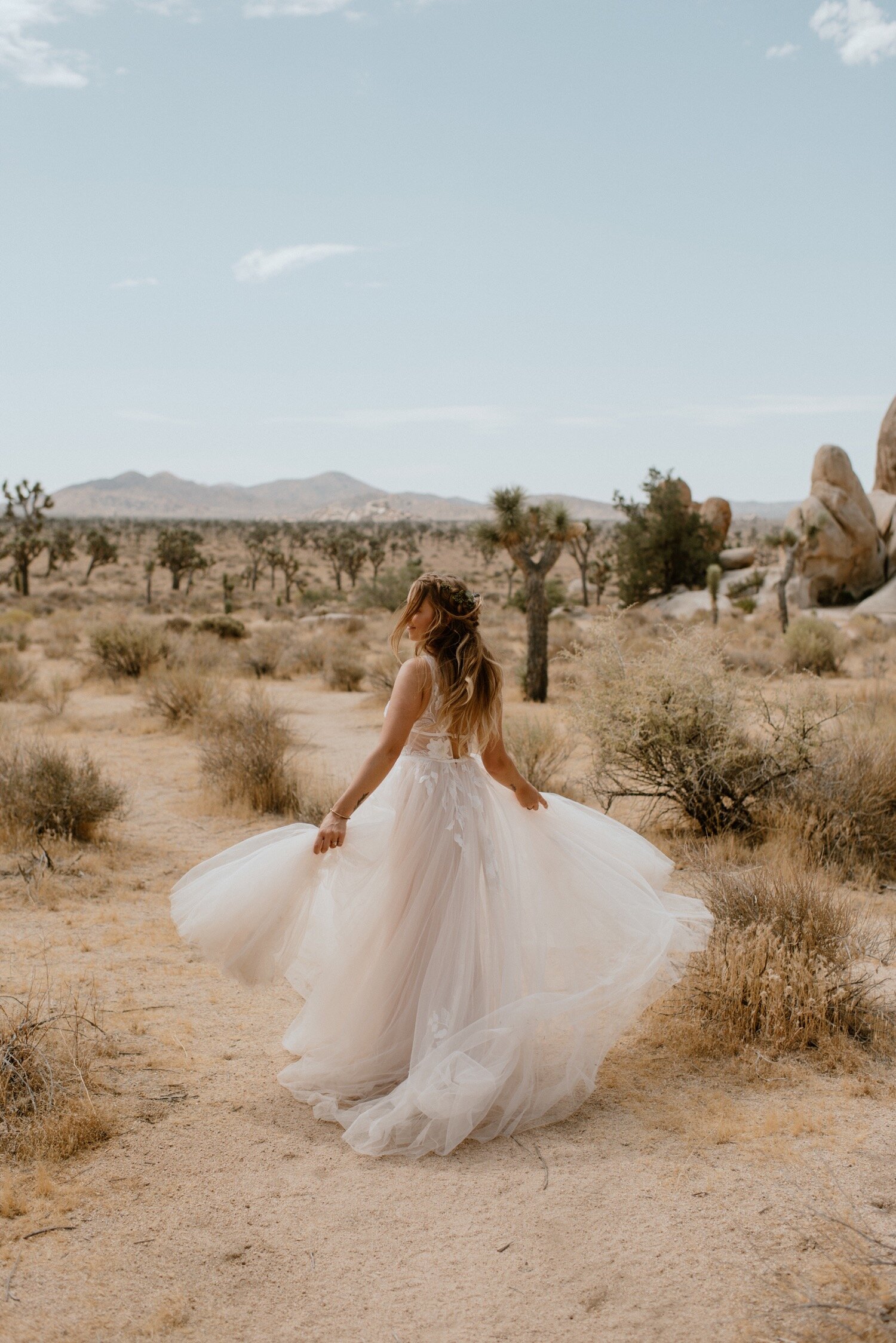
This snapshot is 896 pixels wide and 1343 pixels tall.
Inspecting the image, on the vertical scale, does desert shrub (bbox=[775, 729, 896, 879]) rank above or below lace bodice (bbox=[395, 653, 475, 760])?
below

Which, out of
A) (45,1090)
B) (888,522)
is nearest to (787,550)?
(888,522)

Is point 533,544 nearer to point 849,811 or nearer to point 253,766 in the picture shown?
point 253,766

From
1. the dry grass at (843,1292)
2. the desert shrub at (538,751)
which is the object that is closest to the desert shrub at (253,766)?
the desert shrub at (538,751)

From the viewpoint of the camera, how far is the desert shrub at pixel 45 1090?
11.0 feet

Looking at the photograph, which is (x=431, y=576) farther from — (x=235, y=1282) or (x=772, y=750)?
(x=772, y=750)

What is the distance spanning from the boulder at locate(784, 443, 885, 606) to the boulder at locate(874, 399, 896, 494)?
2352 millimetres

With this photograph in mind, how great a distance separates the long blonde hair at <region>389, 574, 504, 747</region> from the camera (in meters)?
3.75

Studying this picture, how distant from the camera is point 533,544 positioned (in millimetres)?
16516

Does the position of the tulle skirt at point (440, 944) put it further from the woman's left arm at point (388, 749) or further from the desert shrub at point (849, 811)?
the desert shrub at point (849, 811)

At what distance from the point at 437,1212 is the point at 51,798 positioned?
5.42 metres

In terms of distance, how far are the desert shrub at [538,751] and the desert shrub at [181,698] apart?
465 centimetres

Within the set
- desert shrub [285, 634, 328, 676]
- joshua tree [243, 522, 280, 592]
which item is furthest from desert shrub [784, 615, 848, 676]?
joshua tree [243, 522, 280, 592]

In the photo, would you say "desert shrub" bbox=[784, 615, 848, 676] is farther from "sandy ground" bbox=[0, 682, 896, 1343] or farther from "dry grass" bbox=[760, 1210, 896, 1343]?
"dry grass" bbox=[760, 1210, 896, 1343]

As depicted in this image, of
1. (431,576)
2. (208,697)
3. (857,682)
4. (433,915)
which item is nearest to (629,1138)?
(433,915)
